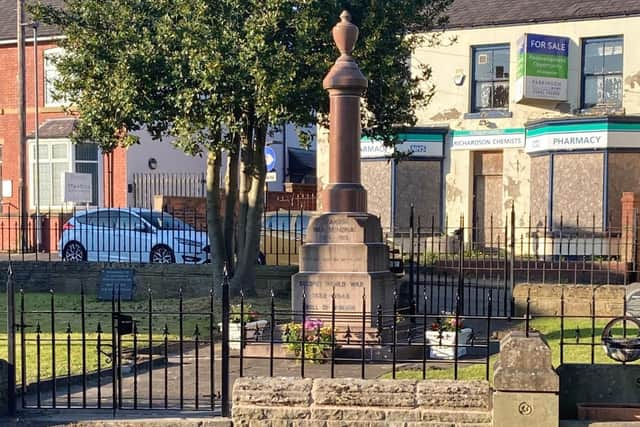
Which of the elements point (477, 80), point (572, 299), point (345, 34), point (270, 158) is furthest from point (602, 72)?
point (345, 34)

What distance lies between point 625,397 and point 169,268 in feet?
38.6

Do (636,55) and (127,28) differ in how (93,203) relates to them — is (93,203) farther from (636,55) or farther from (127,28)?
(636,55)

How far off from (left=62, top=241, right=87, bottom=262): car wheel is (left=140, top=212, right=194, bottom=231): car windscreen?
5.75ft

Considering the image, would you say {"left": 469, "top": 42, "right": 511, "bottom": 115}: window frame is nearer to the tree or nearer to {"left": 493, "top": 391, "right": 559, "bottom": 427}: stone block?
the tree

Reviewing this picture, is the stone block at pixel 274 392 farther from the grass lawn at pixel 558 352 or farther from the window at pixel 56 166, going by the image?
the window at pixel 56 166

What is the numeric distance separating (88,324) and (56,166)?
54.1 feet

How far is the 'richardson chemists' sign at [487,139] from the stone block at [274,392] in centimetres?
1828

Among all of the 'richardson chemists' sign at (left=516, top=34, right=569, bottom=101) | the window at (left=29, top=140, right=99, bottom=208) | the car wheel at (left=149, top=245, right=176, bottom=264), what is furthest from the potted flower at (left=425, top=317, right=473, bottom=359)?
the window at (left=29, top=140, right=99, bottom=208)

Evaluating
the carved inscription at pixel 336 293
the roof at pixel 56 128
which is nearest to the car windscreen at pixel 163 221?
the roof at pixel 56 128

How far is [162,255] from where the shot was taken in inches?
818

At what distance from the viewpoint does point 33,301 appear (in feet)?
54.1

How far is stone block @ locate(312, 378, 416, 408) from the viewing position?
23.3ft

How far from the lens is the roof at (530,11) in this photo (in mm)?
23188

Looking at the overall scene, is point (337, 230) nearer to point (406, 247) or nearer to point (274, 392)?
point (274, 392)
